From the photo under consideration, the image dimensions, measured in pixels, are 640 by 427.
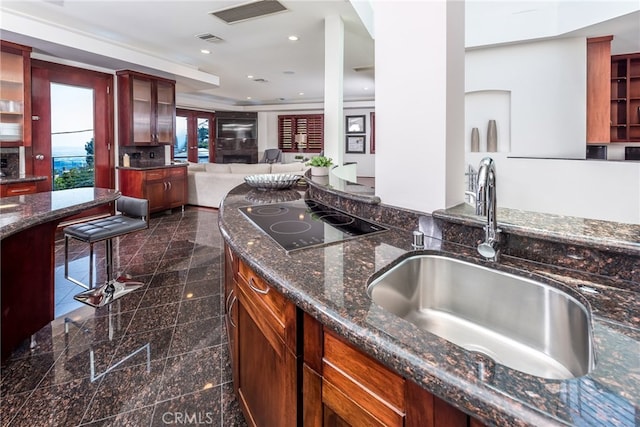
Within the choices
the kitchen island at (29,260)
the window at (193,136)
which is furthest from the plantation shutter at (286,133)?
the kitchen island at (29,260)

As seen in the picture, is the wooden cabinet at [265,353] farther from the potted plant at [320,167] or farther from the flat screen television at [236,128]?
the flat screen television at [236,128]

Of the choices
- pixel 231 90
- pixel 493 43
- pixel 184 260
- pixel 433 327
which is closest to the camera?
pixel 433 327

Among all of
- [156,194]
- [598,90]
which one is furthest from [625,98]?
[156,194]

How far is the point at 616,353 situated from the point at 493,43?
611 centimetres

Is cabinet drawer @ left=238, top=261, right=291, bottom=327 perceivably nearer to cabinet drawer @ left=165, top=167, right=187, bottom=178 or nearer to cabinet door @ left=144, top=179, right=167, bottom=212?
cabinet door @ left=144, top=179, right=167, bottom=212

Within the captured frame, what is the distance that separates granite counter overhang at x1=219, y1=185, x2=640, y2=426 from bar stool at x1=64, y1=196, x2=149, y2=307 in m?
1.97

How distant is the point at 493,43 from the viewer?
18.0 feet

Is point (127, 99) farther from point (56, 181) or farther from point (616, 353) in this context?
point (616, 353)

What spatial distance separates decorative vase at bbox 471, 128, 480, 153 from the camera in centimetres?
609

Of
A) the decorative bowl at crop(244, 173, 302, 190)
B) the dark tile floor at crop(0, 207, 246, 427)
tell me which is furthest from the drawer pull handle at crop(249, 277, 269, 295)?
the decorative bowl at crop(244, 173, 302, 190)

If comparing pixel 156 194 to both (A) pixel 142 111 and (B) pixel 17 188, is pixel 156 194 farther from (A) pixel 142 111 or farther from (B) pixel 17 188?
(B) pixel 17 188

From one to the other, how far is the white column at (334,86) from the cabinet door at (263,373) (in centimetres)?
296

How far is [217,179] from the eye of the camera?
6398 mm

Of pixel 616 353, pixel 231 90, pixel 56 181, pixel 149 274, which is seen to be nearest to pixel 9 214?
pixel 149 274
